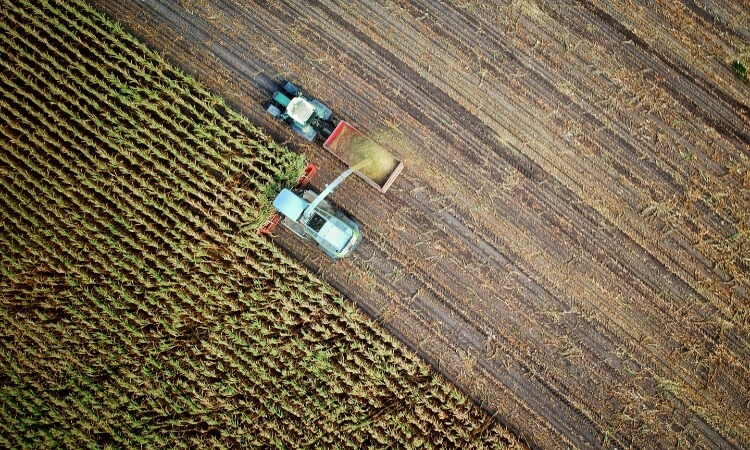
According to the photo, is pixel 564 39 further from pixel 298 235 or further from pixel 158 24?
pixel 158 24

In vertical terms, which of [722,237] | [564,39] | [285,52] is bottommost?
[285,52]

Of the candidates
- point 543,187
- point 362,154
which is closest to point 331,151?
point 362,154

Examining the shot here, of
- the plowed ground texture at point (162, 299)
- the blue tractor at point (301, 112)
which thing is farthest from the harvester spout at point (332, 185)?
the plowed ground texture at point (162, 299)

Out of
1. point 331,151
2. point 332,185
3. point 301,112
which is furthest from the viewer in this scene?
point 331,151

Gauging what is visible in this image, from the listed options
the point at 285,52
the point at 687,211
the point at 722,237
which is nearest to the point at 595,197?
the point at 687,211

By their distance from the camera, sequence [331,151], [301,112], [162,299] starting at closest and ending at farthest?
[301,112] → [331,151] → [162,299]

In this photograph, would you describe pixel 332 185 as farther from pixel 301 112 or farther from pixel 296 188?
pixel 301 112

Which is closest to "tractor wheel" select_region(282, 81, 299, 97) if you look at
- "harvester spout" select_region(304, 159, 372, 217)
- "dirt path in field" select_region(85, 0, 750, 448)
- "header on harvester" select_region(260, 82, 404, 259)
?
"header on harvester" select_region(260, 82, 404, 259)

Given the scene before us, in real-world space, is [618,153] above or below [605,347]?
above
